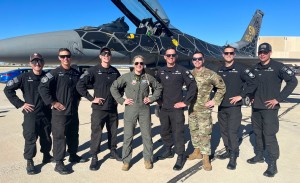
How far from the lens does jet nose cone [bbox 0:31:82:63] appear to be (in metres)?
6.27

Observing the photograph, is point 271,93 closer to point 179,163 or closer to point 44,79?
point 179,163

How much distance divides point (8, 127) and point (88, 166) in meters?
3.71

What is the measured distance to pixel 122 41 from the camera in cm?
793

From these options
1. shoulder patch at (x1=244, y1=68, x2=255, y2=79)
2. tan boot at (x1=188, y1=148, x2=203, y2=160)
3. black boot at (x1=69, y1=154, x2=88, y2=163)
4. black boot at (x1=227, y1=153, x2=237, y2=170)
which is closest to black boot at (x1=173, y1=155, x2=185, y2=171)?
tan boot at (x1=188, y1=148, x2=203, y2=160)

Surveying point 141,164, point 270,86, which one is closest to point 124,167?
point 141,164

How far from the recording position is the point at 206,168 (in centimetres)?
381

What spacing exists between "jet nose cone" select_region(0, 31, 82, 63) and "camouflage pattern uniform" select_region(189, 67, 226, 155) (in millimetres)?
4547

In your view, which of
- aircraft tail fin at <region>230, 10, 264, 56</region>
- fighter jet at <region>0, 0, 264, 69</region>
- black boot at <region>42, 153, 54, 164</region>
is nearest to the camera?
black boot at <region>42, 153, 54, 164</region>

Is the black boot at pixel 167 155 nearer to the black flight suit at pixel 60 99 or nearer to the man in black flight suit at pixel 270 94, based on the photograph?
the man in black flight suit at pixel 270 94

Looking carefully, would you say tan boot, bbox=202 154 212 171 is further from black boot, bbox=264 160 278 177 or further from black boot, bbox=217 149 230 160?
black boot, bbox=264 160 278 177

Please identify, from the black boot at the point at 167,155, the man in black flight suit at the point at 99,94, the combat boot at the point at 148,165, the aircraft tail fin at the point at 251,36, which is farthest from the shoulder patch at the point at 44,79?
the aircraft tail fin at the point at 251,36

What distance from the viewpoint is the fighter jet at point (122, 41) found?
6512 mm

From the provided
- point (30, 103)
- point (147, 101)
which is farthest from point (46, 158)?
point (147, 101)

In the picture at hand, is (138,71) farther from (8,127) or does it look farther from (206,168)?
(8,127)
